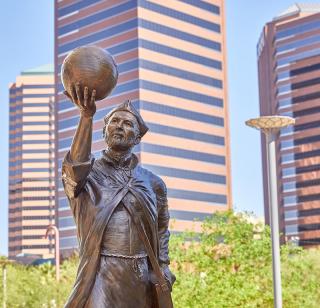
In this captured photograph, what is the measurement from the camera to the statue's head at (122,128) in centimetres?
566

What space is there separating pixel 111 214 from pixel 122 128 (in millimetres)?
577

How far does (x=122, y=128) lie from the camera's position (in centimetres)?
568

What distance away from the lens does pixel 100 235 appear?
212 inches

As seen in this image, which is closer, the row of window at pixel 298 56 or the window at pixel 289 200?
the window at pixel 289 200

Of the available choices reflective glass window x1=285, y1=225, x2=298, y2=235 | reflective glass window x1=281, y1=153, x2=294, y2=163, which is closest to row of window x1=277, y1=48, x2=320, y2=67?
reflective glass window x1=281, y1=153, x2=294, y2=163

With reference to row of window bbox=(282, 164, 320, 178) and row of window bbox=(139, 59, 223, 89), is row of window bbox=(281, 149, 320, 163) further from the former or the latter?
row of window bbox=(139, 59, 223, 89)

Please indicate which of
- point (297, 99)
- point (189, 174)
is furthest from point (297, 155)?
point (189, 174)

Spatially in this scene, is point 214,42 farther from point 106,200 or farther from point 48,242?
point 106,200

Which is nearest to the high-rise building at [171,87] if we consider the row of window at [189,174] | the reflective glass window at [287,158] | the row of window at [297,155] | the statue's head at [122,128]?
the row of window at [189,174]

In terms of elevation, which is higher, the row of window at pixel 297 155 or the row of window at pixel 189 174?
the row of window at pixel 297 155

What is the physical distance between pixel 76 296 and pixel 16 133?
177247 mm

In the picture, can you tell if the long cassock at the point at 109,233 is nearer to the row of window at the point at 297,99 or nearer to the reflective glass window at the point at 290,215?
the reflective glass window at the point at 290,215

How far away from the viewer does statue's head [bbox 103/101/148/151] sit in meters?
5.66

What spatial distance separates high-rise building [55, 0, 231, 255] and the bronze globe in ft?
302
